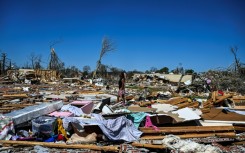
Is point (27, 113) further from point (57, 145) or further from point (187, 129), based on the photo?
point (187, 129)

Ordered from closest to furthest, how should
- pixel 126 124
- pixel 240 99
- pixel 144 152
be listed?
pixel 144 152 < pixel 126 124 < pixel 240 99

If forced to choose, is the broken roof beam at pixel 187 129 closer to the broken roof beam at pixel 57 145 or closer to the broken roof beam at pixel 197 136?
the broken roof beam at pixel 197 136

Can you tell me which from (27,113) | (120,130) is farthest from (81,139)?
(27,113)

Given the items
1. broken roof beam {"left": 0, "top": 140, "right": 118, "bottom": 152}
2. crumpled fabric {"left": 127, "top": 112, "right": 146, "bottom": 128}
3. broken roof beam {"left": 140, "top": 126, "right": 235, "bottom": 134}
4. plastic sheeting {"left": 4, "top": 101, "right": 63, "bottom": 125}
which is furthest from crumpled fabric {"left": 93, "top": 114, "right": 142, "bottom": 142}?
plastic sheeting {"left": 4, "top": 101, "right": 63, "bottom": 125}

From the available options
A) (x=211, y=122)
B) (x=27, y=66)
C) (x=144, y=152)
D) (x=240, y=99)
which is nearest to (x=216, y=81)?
(x=240, y=99)

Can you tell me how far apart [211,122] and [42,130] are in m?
5.20

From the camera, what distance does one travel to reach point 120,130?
596cm

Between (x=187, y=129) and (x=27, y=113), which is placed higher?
(x=27, y=113)

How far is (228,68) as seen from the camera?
75.8ft

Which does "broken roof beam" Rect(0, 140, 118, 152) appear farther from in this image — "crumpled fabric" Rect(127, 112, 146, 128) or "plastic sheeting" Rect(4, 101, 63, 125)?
"crumpled fabric" Rect(127, 112, 146, 128)

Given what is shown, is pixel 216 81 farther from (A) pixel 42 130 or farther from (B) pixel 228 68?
(A) pixel 42 130

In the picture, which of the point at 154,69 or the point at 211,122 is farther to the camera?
the point at 154,69

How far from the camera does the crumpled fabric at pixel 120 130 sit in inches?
225

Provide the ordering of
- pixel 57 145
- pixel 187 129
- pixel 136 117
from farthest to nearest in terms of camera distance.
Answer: pixel 136 117
pixel 187 129
pixel 57 145
